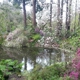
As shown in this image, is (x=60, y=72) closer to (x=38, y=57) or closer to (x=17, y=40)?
(x=38, y=57)

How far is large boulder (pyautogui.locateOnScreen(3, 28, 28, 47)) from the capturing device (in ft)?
54.3

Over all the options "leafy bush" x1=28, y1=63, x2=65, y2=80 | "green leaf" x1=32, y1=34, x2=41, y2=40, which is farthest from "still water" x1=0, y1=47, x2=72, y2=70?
"green leaf" x1=32, y1=34, x2=41, y2=40

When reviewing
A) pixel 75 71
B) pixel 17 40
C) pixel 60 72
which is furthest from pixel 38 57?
pixel 75 71

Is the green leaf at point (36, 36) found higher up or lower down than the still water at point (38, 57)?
higher up

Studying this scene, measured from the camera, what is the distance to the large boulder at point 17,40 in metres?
16.5

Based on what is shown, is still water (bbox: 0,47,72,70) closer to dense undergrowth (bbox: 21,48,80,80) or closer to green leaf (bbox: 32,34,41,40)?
dense undergrowth (bbox: 21,48,80,80)

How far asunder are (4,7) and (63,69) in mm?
19689

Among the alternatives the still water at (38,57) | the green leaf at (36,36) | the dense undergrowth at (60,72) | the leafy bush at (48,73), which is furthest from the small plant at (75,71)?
the green leaf at (36,36)

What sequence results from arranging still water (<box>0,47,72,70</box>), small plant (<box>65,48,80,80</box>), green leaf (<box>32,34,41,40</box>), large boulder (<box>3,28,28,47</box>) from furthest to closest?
green leaf (<box>32,34,41,40</box>) < large boulder (<box>3,28,28,47</box>) < still water (<box>0,47,72,70</box>) < small plant (<box>65,48,80,80</box>)

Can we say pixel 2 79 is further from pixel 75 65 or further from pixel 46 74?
pixel 75 65

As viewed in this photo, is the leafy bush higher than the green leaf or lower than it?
higher

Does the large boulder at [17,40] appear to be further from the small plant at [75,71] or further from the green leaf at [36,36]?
the small plant at [75,71]

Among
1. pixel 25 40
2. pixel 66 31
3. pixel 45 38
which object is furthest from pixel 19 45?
pixel 66 31

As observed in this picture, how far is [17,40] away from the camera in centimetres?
1666
